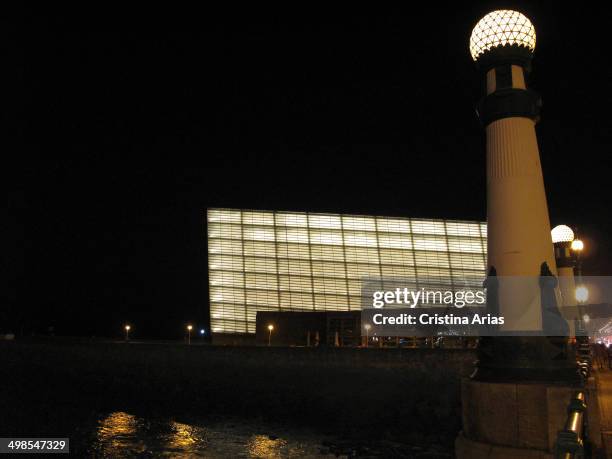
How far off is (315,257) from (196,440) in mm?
34981

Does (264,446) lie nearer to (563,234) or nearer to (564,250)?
(564,250)

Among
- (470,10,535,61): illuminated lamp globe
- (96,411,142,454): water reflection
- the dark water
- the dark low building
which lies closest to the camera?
(470,10,535,61): illuminated lamp globe

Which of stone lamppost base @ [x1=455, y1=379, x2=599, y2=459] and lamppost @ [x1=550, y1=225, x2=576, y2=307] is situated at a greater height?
lamppost @ [x1=550, y1=225, x2=576, y2=307]

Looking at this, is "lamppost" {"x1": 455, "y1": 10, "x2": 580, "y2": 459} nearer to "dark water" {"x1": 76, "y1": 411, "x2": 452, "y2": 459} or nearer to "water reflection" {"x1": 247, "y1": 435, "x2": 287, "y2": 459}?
"dark water" {"x1": 76, "y1": 411, "x2": 452, "y2": 459}

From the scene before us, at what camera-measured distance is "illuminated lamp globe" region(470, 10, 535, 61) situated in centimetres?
792

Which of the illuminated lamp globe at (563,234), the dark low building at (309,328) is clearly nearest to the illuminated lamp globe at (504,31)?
the illuminated lamp globe at (563,234)

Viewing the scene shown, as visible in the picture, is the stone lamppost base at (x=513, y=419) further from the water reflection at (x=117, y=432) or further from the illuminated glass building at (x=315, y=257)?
the illuminated glass building at (x=315, y=257)

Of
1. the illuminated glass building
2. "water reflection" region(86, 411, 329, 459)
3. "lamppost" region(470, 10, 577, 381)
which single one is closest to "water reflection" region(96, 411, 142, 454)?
"water reflection" region(86, 411, 329, 459)

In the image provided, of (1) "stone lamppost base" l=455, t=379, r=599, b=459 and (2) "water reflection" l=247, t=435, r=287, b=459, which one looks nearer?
(1) "stone lamppost base" l=455, t=379, r=599, b=459

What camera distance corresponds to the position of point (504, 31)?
26.0 feet

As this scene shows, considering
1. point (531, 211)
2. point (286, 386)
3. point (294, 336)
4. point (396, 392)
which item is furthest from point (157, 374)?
point (531, 211)

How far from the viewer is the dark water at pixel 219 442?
19.0m

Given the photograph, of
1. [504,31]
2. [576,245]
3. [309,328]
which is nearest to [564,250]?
[576,245]

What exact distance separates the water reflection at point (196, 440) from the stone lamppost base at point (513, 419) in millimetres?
13186
